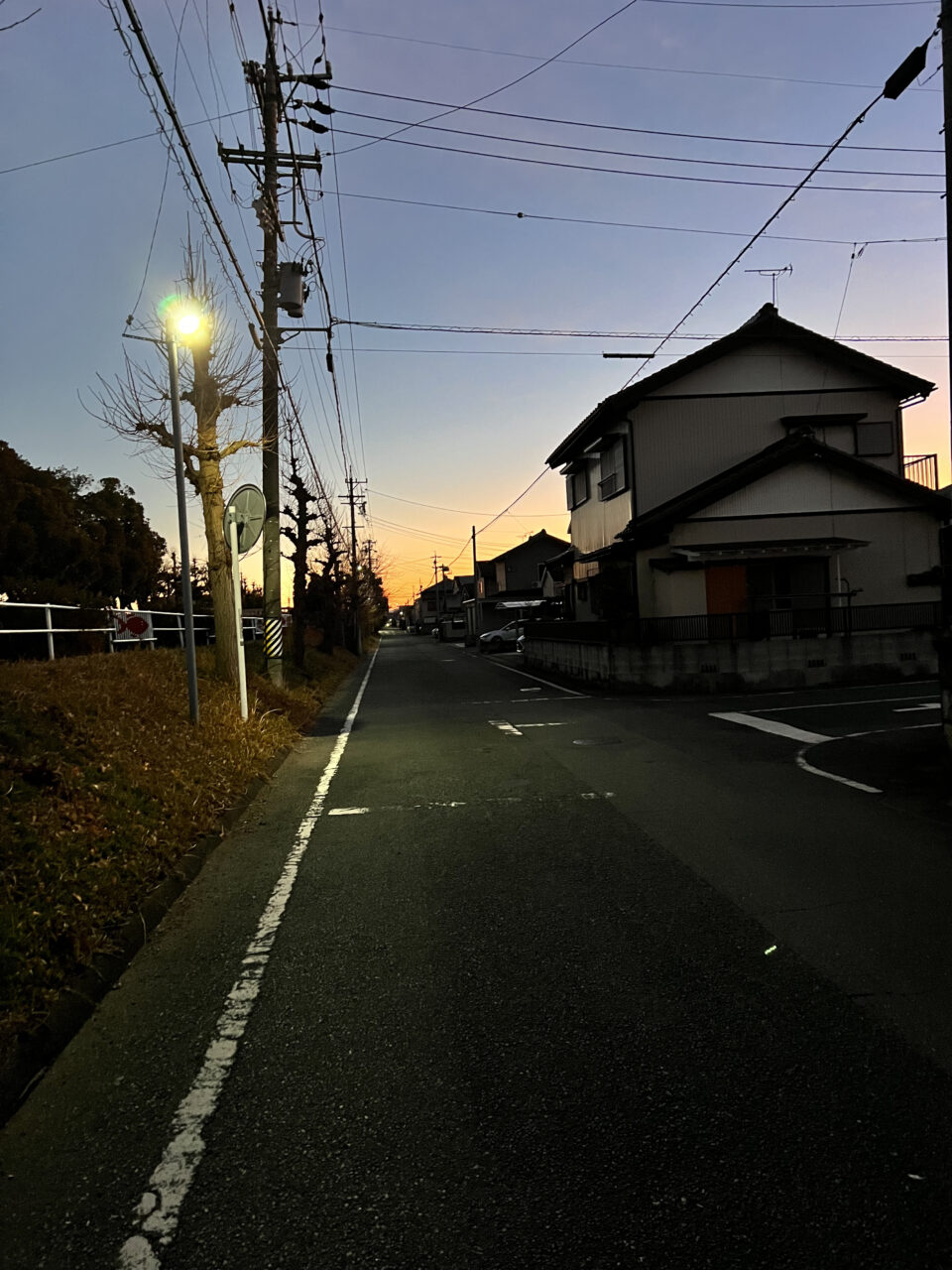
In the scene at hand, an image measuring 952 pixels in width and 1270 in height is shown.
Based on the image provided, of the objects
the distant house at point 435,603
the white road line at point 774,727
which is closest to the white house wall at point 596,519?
the white road line at point 774,727

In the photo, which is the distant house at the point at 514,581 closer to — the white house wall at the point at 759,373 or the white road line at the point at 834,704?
the white house wall at the point at 759,373

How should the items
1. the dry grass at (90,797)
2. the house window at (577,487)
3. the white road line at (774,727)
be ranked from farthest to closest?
1. the house window at (577,487)
2. the white road line at (774,727)
3. the dry grass at (90,797)

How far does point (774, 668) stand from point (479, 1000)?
15.1 m

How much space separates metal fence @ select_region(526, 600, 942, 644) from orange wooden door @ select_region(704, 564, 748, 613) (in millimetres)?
1849

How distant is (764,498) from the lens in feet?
64.6

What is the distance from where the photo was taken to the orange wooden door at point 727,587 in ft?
65.2

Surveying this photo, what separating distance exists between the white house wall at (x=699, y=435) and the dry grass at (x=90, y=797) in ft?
49.5

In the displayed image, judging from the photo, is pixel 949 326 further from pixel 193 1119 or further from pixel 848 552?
pixel 848 552

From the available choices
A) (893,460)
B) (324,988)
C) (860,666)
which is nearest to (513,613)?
(893,460)

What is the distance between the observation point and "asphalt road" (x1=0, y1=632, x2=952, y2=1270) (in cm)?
218

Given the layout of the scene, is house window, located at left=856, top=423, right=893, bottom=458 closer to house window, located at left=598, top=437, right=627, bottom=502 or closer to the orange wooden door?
the orange wooden door

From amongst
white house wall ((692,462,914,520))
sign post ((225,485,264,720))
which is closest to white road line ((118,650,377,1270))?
sign post ((225,485,264,720))

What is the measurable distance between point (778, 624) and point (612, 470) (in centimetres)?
818

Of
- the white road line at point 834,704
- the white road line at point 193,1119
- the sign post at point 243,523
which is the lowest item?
the white road line at point 834,704
